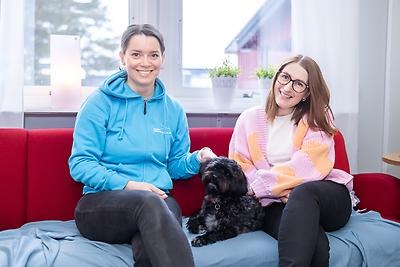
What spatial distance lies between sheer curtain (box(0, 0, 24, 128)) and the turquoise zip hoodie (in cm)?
53

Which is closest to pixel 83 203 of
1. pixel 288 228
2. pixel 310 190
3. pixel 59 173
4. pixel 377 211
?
pixel 59 173

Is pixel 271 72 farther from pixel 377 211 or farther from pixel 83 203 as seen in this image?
pixel 83 203

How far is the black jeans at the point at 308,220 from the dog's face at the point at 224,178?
0.22 metres

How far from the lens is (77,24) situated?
275cm

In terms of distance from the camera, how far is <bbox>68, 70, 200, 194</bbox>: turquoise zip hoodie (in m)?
1.89

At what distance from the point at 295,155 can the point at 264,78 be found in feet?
2.82

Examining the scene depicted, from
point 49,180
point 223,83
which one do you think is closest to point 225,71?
point 223,83

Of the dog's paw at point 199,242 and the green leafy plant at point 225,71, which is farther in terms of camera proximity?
the green leafy plant at point 225,71

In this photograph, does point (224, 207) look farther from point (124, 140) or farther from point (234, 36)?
point (234, 36)

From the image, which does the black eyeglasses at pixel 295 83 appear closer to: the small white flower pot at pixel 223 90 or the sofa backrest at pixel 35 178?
the small white flower pot at pixel 223 90

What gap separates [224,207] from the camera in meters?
2.02

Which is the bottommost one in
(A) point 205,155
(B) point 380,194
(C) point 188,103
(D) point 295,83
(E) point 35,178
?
(B) point 380,194

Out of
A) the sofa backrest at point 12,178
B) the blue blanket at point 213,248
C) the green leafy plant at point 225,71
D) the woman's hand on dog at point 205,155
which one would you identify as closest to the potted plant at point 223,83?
the green leafy plant at point 225,71

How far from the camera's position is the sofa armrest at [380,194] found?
2.38 m
